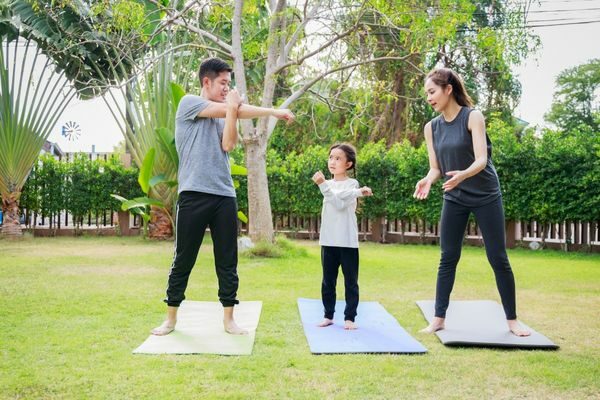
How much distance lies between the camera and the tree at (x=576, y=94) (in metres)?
32.8

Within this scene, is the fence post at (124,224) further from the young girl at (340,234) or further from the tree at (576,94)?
the tree at (576,94)

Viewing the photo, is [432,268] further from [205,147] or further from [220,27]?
[220,27]

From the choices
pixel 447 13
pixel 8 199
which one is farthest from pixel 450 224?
pixel 8 199

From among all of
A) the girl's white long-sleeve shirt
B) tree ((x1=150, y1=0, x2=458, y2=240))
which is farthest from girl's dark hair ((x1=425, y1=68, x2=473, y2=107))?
tree ((x1=150, y1=0, x2=458, y2=240))

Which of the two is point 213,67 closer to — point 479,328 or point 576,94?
point 479,328

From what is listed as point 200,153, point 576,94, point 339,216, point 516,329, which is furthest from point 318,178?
point 576,94

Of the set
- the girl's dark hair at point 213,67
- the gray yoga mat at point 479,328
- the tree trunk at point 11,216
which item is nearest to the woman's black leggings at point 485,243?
the gray yoga mat at point 479,328

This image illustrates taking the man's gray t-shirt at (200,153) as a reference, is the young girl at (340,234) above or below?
below

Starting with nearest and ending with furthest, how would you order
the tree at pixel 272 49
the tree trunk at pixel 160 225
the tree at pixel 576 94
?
the tree at pixel 272 49, the tree trunk at pixel 160 225, the tree at pixel 576 94

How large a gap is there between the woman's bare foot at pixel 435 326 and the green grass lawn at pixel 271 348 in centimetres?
15

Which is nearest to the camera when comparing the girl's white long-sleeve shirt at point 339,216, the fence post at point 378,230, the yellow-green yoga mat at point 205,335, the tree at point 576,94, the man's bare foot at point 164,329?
the yellow-green yoga mat at point 205,335

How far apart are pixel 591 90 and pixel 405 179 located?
84.7 feet

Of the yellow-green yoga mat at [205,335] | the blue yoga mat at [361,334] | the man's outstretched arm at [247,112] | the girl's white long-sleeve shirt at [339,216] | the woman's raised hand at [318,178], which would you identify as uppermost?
the man's outstretched arm at [247,112]

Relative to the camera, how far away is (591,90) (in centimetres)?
3312
